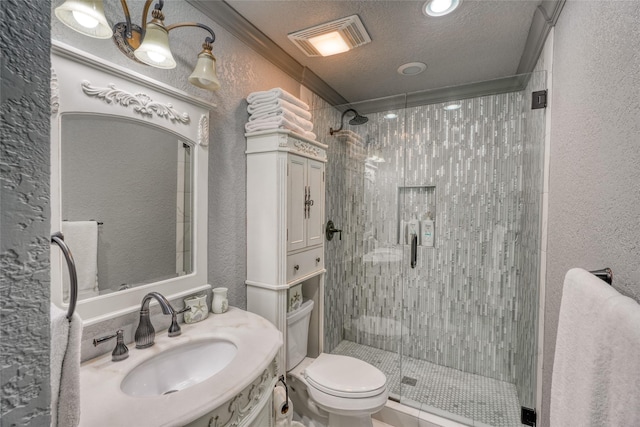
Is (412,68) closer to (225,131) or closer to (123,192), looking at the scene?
(225,131)

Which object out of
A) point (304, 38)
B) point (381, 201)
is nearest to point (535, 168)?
point (381, 201)

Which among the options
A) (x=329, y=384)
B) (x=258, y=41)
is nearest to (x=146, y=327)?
(x=329, y=384)

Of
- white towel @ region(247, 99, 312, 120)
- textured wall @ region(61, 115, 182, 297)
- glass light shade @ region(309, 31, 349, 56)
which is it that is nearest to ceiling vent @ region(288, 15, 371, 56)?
glass light shade @ region(309, 31, 349, 56)

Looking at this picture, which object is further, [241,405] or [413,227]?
[413,227]

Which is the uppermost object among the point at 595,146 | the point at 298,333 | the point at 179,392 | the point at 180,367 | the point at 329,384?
the point at 595,146

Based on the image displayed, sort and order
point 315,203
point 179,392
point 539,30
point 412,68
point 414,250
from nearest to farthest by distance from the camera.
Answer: point 179,392, point 539,30, point 315,203, point 412,68, point 414,250

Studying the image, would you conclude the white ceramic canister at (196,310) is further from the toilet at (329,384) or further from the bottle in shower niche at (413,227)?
the bottle in shower niche at (413,227)

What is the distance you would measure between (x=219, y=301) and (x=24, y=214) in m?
1.34

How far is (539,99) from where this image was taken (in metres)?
1.72

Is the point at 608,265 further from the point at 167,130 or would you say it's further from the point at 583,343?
the point at 167,130

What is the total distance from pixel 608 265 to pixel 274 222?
4.60ft

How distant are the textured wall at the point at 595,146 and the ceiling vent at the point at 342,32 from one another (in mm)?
980

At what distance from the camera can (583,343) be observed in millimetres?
645

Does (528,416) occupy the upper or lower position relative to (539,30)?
lower
